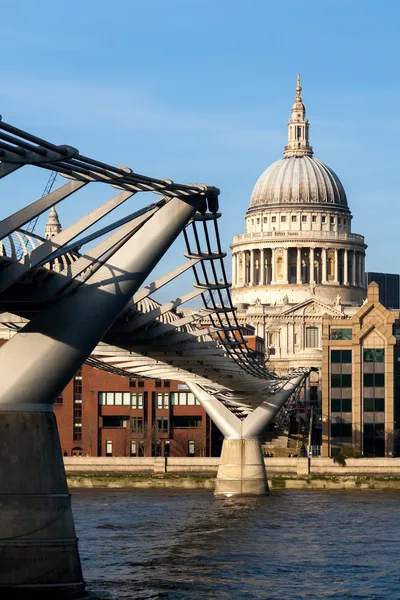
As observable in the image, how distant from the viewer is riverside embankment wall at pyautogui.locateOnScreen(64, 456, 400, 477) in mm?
109438

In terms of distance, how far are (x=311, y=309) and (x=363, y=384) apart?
76.2 metres

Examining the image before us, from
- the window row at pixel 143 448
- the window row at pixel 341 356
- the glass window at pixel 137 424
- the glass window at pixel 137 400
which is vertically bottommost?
the window row at pixel 143 448

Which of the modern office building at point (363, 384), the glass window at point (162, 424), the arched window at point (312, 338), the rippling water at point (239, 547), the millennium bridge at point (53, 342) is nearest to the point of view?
the millennium bridge at point (53, 342)

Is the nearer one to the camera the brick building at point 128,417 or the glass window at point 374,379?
the glass window at point 374,379

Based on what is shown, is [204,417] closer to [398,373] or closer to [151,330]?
[398,373]

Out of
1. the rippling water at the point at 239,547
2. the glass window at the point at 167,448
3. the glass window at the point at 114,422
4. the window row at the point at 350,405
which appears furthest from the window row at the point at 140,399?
the rippling water at the point at 239,547

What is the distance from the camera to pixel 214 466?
114m

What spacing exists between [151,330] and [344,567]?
33.7 feet

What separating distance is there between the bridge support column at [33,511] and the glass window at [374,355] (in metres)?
78.7

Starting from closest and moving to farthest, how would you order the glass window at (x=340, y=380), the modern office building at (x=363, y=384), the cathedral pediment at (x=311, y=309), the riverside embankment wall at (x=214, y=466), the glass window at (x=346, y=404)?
the riverside embankment wall at (x=214, y=466) → the modern office building at (x=363, y=384) → the glass window at (x=346, y=404) → the glass window at (x=340, y=380) → the cathedral pediment at (x=311, y=309)

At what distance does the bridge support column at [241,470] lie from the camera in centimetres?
9562

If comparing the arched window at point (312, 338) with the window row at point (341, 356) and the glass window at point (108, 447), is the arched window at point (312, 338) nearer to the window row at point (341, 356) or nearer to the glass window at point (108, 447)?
the glass window at point (108, 447)

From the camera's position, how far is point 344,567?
2094 inches

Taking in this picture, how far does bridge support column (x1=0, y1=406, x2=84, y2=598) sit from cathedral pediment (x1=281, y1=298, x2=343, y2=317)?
15253 centimetres
